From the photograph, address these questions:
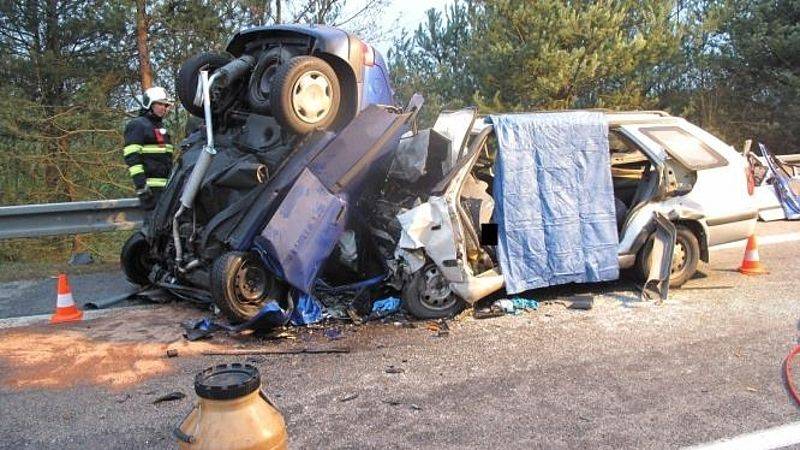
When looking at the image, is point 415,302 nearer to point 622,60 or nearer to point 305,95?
point 305,95

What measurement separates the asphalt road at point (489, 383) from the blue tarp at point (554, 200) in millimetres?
335

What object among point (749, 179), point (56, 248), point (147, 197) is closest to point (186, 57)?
point (56, 248)

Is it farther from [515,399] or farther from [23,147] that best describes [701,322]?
[23,147]

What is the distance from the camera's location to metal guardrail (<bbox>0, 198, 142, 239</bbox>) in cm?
696

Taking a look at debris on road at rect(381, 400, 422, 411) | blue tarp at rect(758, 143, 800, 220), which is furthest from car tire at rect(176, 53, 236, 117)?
blue tarp at rect(758, 143, 800, 220)

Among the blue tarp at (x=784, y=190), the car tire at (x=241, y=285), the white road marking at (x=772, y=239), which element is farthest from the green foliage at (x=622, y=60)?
the car tire at (x=241, y=285)

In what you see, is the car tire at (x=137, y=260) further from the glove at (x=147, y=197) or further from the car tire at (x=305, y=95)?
the car tire at (x=305, y=95)

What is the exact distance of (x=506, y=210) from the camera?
5184 millimetres

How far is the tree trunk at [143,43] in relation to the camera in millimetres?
12391

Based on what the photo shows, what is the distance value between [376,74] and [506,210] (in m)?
1.90

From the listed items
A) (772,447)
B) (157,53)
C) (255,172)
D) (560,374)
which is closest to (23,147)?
(157,53)

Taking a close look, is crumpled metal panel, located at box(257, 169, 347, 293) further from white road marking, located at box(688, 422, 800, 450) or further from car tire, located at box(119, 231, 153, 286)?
white road marking, located at box(688, 422, 800, 450)

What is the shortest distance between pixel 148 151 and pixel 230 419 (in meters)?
4.78

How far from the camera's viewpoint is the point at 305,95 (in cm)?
538
